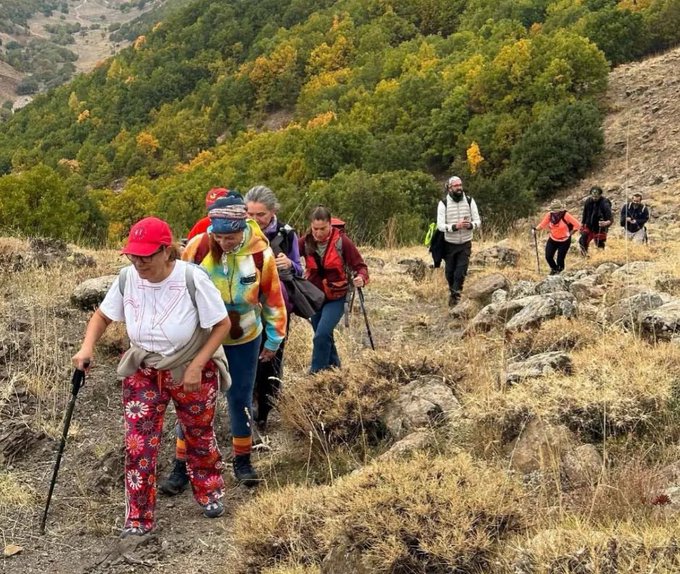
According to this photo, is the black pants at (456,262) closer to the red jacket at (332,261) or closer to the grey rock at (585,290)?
the grey rock at (585,290)

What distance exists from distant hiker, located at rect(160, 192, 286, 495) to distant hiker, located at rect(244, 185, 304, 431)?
1.29 feet

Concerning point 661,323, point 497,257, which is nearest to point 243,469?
point 661,323

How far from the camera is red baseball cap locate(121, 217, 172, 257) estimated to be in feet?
9.12

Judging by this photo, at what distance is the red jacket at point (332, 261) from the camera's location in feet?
15.8

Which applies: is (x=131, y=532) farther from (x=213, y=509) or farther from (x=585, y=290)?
(x=585, y=290)

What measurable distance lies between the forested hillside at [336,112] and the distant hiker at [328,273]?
333cm

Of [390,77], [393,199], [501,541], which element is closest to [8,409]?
[501,541]

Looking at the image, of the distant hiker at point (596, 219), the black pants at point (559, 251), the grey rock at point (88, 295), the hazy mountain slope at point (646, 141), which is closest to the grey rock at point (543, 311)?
the black pants at point (559, 251)

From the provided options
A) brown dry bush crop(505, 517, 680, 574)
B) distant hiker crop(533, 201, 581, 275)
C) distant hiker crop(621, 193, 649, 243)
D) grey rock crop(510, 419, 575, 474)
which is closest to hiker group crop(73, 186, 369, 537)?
grey rock crop(510, 419, 575, 474)

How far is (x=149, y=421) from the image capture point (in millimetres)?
3066

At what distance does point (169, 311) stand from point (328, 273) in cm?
204

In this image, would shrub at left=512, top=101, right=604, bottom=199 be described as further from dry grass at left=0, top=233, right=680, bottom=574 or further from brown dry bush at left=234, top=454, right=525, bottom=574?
brown dry bush at left=234, top=454, right=525, bottom=574

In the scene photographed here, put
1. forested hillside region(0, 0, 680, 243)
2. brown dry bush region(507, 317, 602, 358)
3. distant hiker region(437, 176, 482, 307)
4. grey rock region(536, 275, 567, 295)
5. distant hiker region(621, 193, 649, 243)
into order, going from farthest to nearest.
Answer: forested hillside region(0, 0, 680, 243), distant hiker region(621, 193, 649, 243), distant hiker region(437, 176, 482, 307), grey rock region(536, 275, 567, 295), brown dry bush region(507, 317, 602, 358)

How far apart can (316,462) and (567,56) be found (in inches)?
1462
